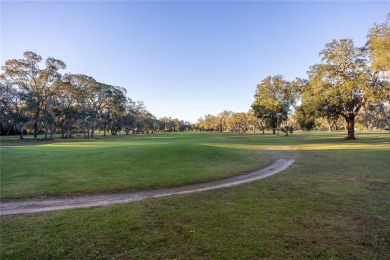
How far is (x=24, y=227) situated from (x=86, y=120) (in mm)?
61549

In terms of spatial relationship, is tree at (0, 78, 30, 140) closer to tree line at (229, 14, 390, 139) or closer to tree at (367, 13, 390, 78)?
tree line at (229, 14, 390, 139)

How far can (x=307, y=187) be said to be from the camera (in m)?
11.4

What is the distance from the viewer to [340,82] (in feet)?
129

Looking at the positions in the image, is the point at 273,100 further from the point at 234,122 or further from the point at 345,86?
the point at 234,122

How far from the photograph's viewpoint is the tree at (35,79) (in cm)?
5088

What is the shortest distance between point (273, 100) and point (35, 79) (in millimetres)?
63134

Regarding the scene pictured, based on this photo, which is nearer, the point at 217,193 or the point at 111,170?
the point at 217,193

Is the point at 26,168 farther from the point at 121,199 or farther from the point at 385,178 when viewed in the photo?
the point at 385,178

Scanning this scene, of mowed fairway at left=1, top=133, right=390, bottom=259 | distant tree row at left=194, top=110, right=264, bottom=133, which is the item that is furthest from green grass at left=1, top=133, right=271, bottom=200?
distant tree row at left=194, top=110, right=264, bottom=133

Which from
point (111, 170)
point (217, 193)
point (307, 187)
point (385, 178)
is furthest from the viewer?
point (111, 170)

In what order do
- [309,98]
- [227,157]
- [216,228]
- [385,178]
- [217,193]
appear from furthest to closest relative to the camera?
[309,98] < [227,157] < [385,178] < [217,193] < [216,228]

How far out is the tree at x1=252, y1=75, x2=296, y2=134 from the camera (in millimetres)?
69938

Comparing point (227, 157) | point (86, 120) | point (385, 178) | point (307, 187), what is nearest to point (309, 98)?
point (227, 157)

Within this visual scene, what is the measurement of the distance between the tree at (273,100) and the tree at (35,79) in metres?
56.0
